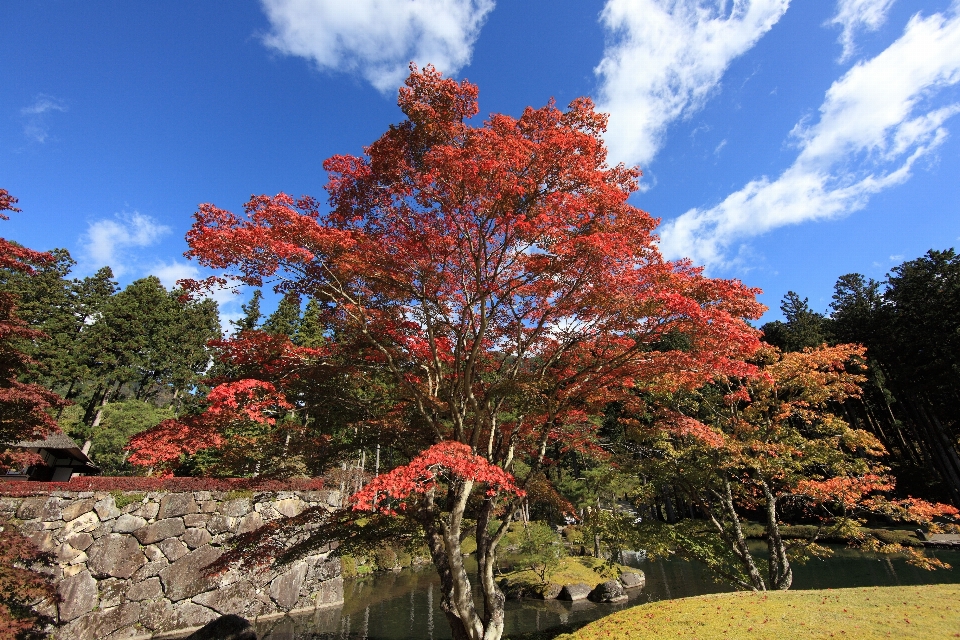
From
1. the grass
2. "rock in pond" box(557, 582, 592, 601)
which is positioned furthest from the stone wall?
the grass

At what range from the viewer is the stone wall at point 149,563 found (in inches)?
496

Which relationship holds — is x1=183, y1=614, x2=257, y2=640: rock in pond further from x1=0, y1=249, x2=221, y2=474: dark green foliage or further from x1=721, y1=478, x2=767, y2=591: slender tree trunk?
x1=0, y1=249, x2=221, y2=474: dark green foliage

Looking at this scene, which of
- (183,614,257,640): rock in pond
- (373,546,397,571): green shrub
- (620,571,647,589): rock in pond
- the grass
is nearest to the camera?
the grass

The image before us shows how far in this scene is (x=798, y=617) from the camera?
6.79m

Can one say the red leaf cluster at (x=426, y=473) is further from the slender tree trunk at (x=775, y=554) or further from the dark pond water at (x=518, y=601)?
the slender tree trunk at (x=775, y=554)

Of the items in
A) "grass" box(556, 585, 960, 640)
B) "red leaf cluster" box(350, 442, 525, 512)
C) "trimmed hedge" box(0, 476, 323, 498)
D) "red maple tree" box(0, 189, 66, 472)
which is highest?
"red maple tree" box(0, 189, 66, 472)

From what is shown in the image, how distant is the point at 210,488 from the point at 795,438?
17.6 metres

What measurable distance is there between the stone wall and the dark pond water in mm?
1372

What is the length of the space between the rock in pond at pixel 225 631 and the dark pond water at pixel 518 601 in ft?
6.56

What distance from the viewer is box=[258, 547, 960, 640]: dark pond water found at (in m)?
13.5

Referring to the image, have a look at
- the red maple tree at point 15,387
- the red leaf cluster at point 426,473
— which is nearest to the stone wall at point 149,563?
the red maple tree at point 15,387

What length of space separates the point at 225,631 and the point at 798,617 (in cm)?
1268

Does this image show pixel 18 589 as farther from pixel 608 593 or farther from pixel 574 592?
pixel 608 593

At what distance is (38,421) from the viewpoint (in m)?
10.3
